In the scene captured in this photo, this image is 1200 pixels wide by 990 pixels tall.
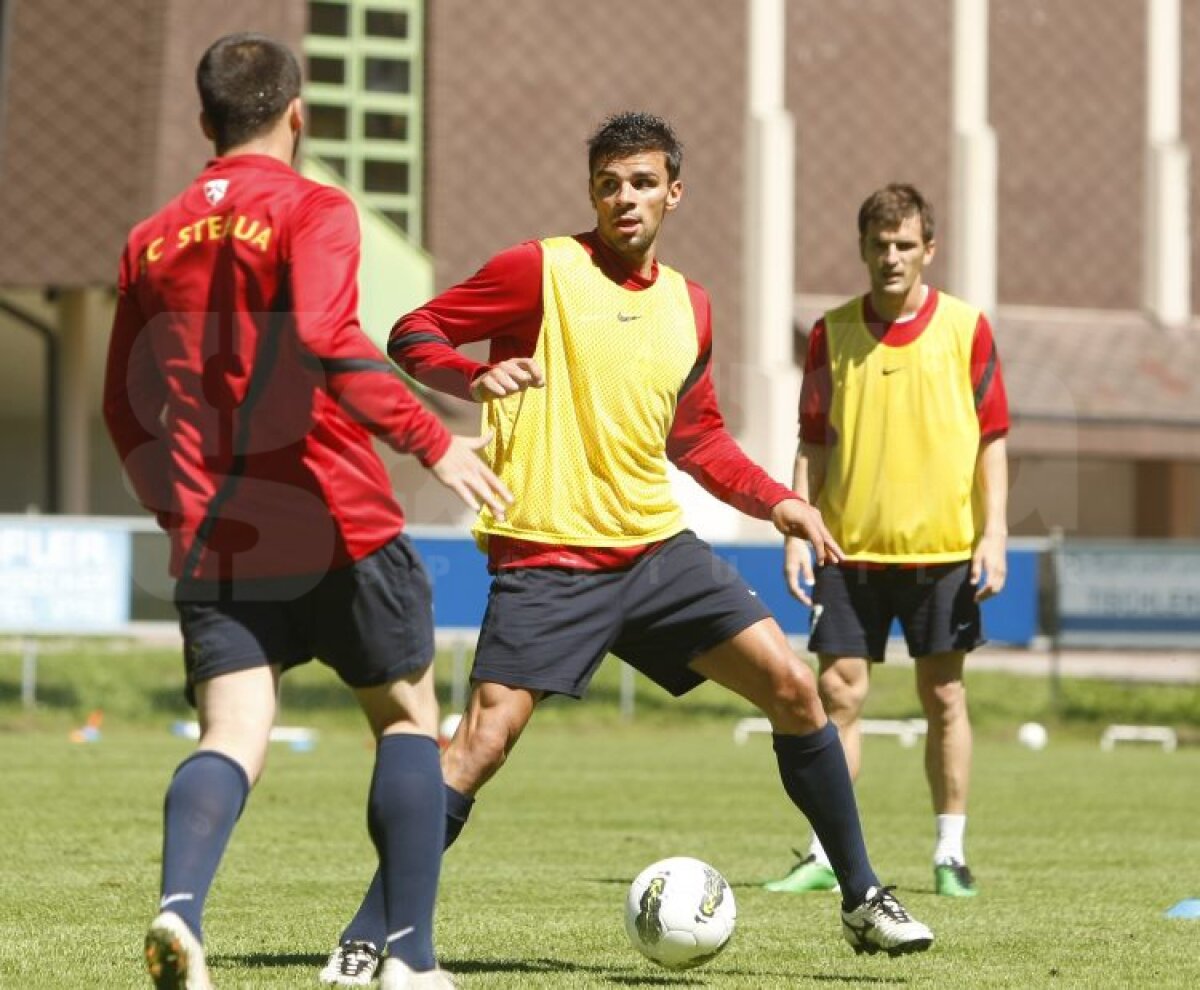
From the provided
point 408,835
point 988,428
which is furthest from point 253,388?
point 988,428

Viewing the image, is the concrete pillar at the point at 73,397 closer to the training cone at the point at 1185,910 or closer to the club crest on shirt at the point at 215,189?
the training cone at the point at 1185,910

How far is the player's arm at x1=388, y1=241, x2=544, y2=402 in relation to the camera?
20.4ft

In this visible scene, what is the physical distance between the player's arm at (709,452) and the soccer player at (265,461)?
168 cm

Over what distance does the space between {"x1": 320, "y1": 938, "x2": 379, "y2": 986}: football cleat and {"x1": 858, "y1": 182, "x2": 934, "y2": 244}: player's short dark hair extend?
11.5 feet

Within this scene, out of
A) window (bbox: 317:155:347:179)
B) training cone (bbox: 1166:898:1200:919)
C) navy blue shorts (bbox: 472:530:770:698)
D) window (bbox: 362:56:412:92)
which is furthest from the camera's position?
window (bbox: 362:56:412:92)

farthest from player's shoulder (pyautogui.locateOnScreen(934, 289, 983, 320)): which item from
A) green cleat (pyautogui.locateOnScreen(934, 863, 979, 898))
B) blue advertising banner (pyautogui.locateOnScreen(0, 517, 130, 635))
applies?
blue advertising banner (pyautogui.locateOnScreen(0, 517, 130, 635))

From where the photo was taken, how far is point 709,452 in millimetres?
6875

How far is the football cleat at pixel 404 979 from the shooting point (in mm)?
5176

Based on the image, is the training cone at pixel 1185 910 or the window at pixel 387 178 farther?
the window at pixel 387 178

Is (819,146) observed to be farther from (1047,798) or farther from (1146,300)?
(1047,798)

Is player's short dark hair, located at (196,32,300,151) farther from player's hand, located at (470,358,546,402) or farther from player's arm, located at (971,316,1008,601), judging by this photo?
player's arm, located at (971,316,1008,601)

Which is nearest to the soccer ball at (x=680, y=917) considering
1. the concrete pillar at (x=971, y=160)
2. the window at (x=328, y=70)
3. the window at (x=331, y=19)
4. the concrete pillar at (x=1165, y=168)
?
the window at (x=328, y=70)

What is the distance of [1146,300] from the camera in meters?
39.4

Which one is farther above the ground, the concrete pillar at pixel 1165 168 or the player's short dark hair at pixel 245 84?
the concrete pillar at pixel 1165 168
